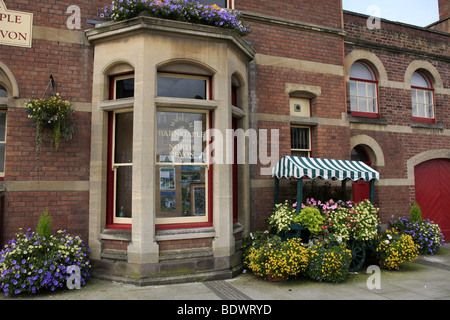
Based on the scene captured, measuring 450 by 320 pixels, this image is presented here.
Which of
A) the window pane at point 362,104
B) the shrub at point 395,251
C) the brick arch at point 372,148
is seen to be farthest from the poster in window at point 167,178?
the window pane at point 362,104

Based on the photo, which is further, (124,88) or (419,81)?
(419,81)

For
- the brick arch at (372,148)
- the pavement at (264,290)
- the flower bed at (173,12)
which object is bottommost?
the pavement at (264,290)

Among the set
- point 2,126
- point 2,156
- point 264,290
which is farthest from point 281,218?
point 2,126

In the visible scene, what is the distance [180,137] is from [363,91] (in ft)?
20.7

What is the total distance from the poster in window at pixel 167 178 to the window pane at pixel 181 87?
59.1 inches

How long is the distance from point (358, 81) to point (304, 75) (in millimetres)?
2425

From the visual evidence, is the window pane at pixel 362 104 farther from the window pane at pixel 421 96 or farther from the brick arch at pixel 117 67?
the brick arch at pixel 117 67

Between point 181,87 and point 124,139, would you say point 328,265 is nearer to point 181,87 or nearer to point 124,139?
point 181,87

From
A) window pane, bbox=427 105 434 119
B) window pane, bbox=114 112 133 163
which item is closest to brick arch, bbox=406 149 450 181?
window pane, bbox=427 105 434 119

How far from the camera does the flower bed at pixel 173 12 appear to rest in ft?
21.1

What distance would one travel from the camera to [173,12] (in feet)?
21.2

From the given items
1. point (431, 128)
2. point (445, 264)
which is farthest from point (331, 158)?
point (431, 128)

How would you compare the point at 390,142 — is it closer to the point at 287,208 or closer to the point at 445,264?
the point at 445,264

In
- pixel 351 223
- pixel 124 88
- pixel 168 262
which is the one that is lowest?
pixel 168 262
